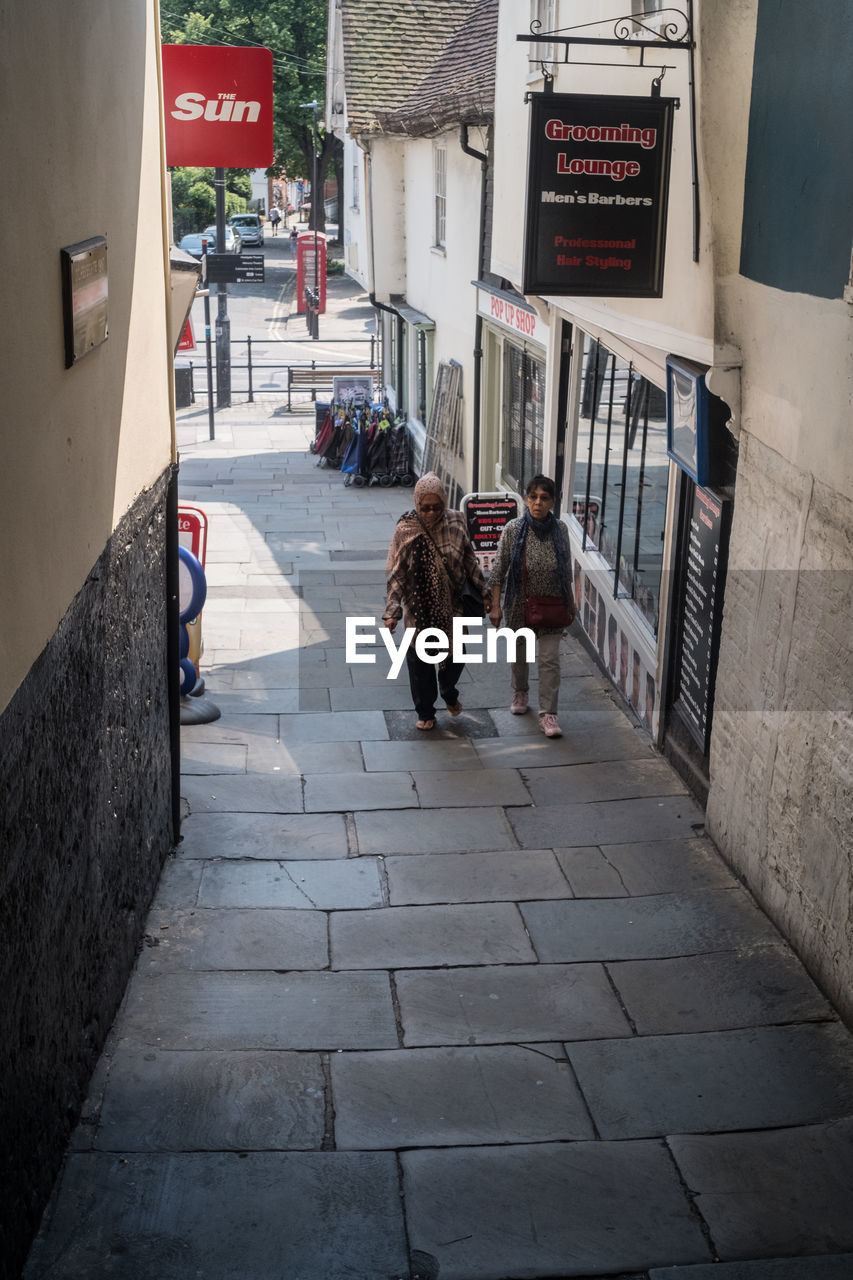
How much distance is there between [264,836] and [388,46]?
17.4 meters

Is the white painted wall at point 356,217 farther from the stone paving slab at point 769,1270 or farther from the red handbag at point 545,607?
the stone paving slab at point 769,1270

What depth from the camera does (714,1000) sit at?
5523mm

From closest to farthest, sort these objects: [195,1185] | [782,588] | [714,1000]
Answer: [195,1185] < [714,1000] < [782,588]

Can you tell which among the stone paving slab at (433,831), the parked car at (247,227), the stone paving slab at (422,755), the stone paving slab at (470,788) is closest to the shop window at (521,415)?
the stone paving slab at (422,755)

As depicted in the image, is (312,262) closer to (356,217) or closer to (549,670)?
(356,217)

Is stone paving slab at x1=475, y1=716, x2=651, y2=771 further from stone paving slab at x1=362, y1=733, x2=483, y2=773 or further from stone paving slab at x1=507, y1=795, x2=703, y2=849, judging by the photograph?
stone paving slab at x1=507, y1=795, x2=703, y2=849

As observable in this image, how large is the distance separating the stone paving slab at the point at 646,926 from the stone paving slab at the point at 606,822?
0.73 m

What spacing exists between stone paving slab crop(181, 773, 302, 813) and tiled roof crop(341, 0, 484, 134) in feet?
47.0

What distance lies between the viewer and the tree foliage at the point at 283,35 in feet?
175

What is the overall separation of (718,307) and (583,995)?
3589 mm

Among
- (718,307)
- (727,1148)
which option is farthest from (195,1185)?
(718,307)

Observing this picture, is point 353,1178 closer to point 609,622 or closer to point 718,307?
point 718,307

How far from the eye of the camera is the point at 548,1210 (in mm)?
4188

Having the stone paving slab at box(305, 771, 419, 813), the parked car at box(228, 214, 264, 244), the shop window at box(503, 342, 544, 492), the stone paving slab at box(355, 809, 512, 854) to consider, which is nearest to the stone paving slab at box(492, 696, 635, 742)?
the stone paving slab at box(305, 771, 419, 813)
